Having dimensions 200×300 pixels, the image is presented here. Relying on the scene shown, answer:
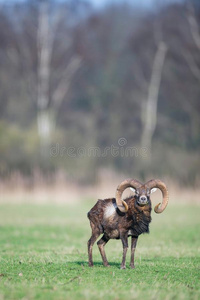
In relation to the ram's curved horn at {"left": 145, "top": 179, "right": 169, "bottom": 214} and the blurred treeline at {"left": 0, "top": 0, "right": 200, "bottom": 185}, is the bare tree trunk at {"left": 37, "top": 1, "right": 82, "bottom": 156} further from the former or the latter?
the ram's curved horn at {"left": 145, "top": 179, "right": 169, "bottom": 214}

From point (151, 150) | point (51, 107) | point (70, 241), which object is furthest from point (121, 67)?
Answer: point (70, 241)

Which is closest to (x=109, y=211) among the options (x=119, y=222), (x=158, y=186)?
(x=119, y=222)

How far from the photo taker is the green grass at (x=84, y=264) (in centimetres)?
877

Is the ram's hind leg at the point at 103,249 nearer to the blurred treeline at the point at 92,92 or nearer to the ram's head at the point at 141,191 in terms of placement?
the ram's head at the point at 141,191

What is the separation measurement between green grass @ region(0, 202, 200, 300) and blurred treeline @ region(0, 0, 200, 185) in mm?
13938

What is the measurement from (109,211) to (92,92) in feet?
139

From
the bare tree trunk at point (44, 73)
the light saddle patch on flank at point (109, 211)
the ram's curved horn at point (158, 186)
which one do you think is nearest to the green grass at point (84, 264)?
the light saddle patch on flank at point (109, 211)

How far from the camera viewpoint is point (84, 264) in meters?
11.6

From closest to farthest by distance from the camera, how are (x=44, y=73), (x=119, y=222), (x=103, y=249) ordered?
(x=119, y=222)
(x=103, y=249)
(x=44, y=73)

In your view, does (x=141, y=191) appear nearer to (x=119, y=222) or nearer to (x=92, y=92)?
(x=119, y=222)

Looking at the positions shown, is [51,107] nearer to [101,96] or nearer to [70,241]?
[101,96]

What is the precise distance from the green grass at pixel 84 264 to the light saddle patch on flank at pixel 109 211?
99cm

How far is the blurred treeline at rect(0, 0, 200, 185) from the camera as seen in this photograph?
123ft

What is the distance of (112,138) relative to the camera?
161ft
